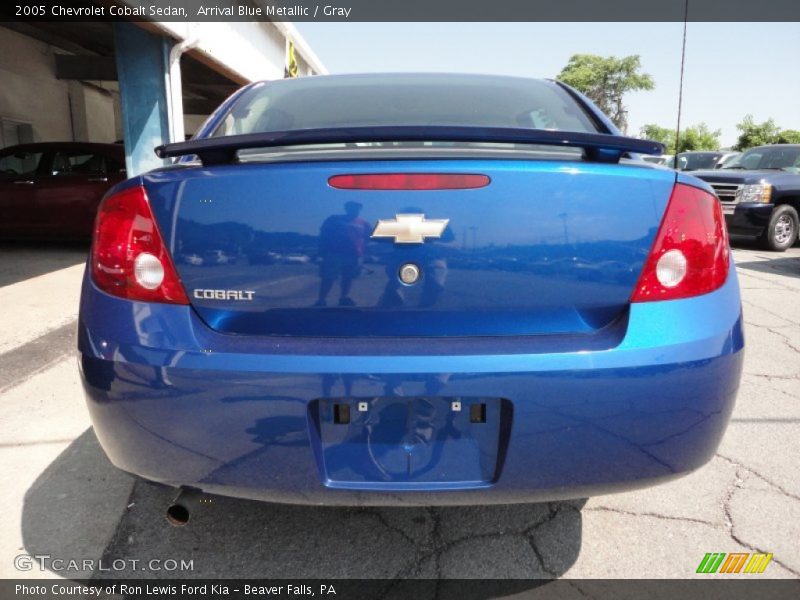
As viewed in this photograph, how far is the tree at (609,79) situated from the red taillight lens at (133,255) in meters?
60.8

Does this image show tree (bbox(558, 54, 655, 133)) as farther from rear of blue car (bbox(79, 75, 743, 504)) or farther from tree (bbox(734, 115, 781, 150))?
rear of blue car (bbox(79, 75, 743, 504))

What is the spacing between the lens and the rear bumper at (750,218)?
27.7 ft

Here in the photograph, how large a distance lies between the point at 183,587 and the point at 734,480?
195 cm

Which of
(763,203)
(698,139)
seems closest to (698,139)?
(698,139)

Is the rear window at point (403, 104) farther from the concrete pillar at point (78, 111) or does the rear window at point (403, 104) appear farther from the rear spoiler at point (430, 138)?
the concrete pillar at point (78, 111)

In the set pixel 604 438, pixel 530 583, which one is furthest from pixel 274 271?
pixel 530 583

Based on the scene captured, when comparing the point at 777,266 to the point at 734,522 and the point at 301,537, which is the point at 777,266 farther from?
the point at 301,537

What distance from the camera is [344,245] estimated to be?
4.15 ft

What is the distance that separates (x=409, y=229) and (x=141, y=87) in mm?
7610

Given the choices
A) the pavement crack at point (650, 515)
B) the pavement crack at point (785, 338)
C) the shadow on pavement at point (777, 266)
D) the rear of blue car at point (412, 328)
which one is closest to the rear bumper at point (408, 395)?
the rear of blue car at point (412, 328)

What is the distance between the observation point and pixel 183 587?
5.22 feet

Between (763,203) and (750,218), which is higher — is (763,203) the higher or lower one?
the higher one

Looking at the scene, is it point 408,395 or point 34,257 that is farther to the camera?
point 34,257

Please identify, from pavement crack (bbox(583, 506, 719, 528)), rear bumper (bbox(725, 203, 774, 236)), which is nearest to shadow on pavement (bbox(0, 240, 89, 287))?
pavement crack (bbox(583, 506, 719, 528))
